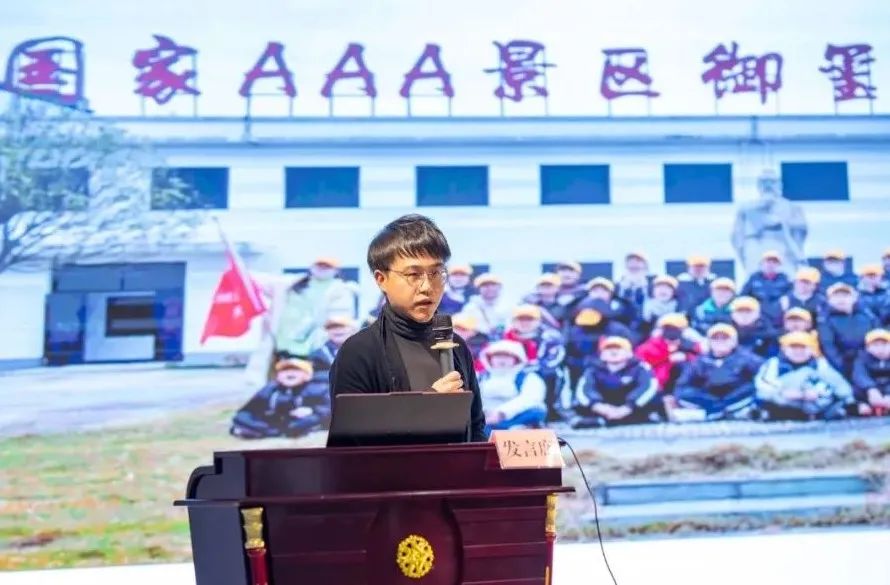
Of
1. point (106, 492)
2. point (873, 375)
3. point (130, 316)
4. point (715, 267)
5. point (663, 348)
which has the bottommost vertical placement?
point (106, 492)

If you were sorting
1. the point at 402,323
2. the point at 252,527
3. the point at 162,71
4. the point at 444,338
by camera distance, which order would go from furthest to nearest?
the point at 162,71 < the point at 402,323 < the point at 444,338 < the point at 252,527

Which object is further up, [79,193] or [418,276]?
[79,193]

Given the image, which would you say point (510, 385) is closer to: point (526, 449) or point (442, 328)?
point (442, 328)

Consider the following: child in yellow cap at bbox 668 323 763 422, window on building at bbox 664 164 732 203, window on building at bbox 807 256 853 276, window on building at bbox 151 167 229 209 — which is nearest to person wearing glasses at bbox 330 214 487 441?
window on building at bbox 151 167 229 209

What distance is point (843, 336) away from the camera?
3.64 metres

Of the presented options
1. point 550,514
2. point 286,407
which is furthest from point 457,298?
point 550,514

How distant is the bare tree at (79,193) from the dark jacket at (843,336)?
2.62 metres

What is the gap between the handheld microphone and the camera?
1484mm

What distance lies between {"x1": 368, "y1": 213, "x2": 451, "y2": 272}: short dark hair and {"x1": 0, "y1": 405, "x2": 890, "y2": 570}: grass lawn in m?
1.87

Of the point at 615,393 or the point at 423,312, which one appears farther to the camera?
the point at 615,393

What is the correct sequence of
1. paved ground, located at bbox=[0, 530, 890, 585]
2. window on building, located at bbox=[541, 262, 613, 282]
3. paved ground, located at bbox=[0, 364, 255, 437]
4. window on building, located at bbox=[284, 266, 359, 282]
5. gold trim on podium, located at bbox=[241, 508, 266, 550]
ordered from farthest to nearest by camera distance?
window on building, located at bbox=[541, 262, 613, 282] < window on building, located at bbox=[284, 266, 359, 282] < paved ground, located at bbox=[0, 364, 255, 437] < paved ground, located at bbox=[0, 530, 890, 585] < gold trim on podium, located at bbox=[241, 508, 266, 550]

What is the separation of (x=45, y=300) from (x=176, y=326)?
49 centimetres

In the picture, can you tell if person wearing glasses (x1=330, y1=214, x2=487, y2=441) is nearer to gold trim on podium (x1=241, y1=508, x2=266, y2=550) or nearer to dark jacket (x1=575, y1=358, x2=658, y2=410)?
gold trim on podium (x1=241, y1=508, x2=266, y2=550)

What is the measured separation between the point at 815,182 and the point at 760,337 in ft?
2.31
